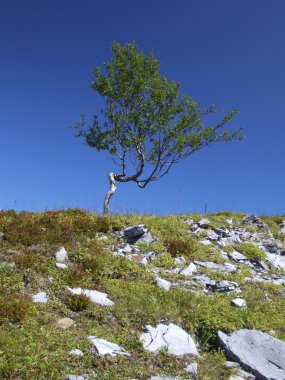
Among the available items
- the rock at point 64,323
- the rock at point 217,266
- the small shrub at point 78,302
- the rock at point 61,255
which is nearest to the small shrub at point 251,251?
the rock at point 217,266

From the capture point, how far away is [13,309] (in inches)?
337

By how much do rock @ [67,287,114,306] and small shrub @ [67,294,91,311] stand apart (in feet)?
0.73

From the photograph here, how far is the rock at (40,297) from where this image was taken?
9523 millimetres

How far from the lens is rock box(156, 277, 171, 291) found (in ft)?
37.8

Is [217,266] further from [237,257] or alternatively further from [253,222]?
[253,222]

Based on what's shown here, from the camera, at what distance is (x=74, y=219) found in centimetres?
1573

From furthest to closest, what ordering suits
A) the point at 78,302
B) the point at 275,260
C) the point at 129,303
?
the point at 275,260, the point at 129,303, the point at 78,302

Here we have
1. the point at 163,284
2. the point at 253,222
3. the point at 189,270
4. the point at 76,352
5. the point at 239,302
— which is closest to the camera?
the point at 76,352

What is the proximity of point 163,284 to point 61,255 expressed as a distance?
331 cm

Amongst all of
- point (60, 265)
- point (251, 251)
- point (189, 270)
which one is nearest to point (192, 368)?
point (60, 265)

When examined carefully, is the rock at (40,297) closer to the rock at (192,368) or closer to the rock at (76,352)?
the rock at (76,352)

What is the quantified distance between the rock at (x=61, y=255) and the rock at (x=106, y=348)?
14.2 feet

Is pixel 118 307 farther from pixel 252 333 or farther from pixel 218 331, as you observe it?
pixel 252 333

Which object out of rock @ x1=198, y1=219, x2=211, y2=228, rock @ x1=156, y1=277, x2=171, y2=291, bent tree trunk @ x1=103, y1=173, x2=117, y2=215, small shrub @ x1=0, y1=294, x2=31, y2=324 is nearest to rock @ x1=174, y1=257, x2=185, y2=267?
rock @ x1=156, y1=277, x2=171, y2=291
